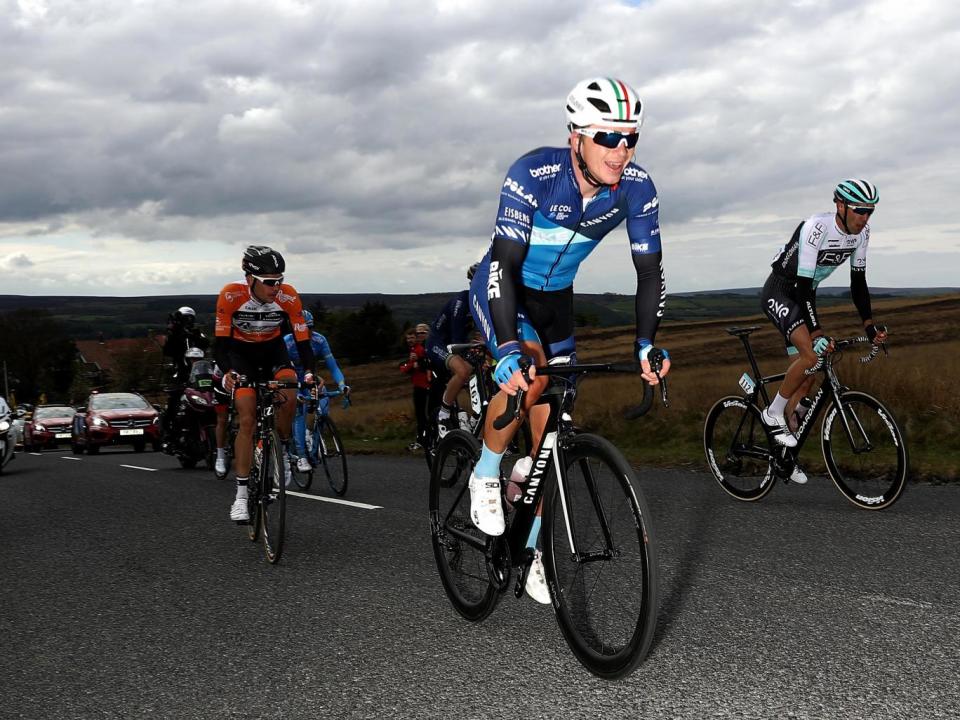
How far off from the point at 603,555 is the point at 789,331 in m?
4.41

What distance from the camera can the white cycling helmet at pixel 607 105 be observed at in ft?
12.2

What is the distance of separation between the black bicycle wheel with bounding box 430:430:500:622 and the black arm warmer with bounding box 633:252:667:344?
0.94 metres

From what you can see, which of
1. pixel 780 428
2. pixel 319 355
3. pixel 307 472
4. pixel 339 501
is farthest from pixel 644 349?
pixel 319 355

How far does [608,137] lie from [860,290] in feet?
14.6

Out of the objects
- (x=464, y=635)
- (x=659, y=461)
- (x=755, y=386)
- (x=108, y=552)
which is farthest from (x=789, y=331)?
(x=108, y=552)

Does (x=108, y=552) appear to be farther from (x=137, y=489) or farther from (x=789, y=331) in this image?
(x=789, y=331)

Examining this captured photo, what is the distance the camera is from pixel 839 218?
23.2 feet

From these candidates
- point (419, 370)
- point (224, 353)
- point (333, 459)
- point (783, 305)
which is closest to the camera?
point (783, 305)

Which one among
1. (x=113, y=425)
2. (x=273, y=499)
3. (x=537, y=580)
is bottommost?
(x=113, y=425)

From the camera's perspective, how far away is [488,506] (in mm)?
3992

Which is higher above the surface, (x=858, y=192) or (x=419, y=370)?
(x=858, y=192)

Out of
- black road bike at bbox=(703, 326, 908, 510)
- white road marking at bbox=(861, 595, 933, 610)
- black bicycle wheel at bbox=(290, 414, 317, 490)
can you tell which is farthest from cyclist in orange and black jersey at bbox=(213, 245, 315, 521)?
white road marking at bbox=(861, 595, 933, 610)

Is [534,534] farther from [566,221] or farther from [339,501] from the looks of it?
[339,501]

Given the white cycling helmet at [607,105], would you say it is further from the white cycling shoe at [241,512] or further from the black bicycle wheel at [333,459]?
the black bicycle wheel at [333,459]
